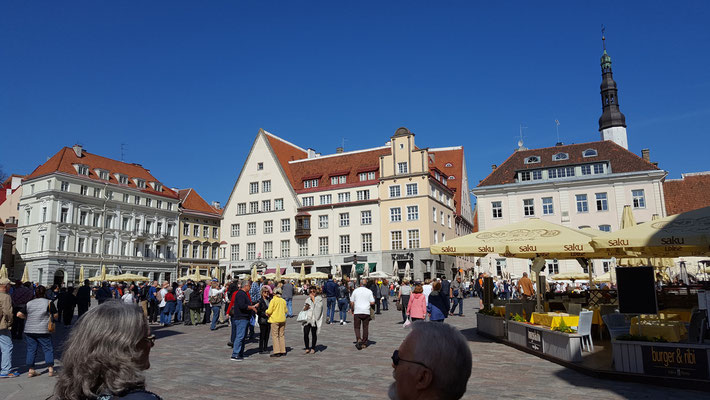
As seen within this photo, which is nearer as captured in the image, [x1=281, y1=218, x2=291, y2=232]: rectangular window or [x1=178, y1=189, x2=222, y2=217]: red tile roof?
[x1=281, y1=218, x2=291, y2=232]: rectangular window

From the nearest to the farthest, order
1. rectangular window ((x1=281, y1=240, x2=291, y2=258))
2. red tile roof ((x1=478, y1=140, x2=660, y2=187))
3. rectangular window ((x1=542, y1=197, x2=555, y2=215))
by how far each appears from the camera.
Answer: red tile roof ((x1=478, y1=140, x2=660, y2=187))
rectangular window ((x1=542, y1=197, x2=555, y2=215))
rectangular window ((x1=281, y1=240, x2=291, y2=258))

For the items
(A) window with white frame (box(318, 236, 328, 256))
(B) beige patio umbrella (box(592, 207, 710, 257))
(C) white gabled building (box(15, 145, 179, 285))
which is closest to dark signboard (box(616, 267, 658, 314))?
(B) beige patio umbrella (box(592, 207, 710, 257))

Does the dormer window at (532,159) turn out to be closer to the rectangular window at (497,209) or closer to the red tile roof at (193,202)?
the rectangular window at (497,209)

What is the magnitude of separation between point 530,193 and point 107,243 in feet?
154

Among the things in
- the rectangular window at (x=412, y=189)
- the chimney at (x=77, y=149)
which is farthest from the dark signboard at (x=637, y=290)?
the chimney at (x=77, y=149)

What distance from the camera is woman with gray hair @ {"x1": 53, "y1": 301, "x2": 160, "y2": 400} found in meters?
2.19

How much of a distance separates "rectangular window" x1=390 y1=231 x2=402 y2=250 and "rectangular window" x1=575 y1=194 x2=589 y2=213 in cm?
1727

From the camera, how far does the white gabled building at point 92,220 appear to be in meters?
52.3

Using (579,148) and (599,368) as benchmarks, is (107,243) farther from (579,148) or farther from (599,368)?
(599,368)

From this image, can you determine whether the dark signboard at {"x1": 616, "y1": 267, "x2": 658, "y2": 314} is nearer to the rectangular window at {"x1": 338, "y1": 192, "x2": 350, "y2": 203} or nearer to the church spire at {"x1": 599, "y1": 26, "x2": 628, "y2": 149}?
the rectangular window at {"x1": 338, "y1": 192, "x2": 350, "y2": 203}

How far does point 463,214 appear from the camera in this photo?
65.9 metres

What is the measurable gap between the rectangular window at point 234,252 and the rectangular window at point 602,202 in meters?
40.0

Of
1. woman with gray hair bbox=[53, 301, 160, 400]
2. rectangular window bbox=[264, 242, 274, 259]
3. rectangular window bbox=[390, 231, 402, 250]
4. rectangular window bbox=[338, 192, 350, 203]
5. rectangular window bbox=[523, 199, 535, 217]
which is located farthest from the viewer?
rectangular window bbox=[264, 242, 274, 259]

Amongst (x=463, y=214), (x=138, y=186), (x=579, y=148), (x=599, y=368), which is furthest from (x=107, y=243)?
(x=599, y=368)
